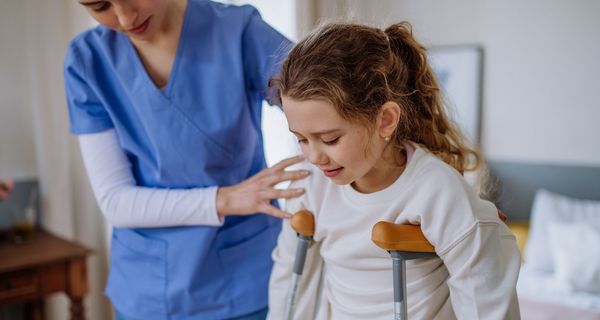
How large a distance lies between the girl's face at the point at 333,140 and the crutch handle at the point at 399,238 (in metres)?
0.09

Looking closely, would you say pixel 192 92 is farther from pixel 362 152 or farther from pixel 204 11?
pixel 362 152

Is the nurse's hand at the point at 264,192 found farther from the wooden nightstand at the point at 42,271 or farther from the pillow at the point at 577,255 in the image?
the pillow at the point at 577,255

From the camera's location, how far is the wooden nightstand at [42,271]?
1.81 metres

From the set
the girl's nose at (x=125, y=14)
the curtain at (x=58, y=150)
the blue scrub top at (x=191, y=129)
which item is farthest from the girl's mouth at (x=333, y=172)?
the curtain at (x=58, y=150)

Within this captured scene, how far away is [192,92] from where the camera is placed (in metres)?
1.02

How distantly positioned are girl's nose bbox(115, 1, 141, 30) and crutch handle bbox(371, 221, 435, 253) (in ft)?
1.59

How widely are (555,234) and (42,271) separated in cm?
205

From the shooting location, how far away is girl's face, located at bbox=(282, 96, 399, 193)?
77 centimetres

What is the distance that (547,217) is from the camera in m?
2.63

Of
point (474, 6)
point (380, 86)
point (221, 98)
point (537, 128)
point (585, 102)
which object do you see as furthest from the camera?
point (537, 128)

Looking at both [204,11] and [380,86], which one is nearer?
[380,86]

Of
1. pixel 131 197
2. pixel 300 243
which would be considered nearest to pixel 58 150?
pixel 131 197

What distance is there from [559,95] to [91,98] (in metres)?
2.06

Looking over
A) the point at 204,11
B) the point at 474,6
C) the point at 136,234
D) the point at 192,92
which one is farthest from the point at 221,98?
the point at 474,6
